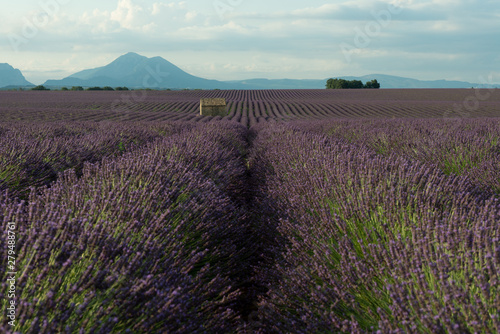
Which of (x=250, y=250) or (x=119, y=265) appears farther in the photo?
(x=250, y=250)

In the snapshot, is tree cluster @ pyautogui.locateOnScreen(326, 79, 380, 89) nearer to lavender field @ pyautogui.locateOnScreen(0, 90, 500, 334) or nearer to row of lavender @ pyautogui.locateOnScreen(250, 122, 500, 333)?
lavender field @ pyautogui.locateOnScreen(0, 90, 500, 334)

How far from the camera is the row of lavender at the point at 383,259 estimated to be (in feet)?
4.59

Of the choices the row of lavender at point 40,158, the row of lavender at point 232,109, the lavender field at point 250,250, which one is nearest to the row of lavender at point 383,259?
the lavender field at point 250,250

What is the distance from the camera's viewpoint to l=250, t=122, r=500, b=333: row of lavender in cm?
140

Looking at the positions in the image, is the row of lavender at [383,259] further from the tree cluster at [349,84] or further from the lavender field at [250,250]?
the tree cluster at [349,84]

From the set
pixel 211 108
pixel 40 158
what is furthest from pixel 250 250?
pixel 211 108

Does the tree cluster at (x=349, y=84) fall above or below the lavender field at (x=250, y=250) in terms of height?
above

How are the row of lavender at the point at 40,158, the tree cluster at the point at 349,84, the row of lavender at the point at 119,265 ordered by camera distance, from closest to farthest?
the row of lavender at the point at 119,265, the row of lavender at the point at 40,158, the tree cluster at the point at 349,84

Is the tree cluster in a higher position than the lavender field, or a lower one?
higher

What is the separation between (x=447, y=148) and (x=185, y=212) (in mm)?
3803

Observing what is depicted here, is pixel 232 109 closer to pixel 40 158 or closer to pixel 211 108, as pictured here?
pixel 211 108

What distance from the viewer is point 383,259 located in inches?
76.6

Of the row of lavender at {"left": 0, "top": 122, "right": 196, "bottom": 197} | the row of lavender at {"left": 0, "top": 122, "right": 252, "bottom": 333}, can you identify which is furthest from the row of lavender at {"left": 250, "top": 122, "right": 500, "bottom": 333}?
the row of lavender at {"left": 0, "top": 122, "right": 196, "bottom": 197}

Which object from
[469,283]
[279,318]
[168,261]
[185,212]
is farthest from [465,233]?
[185,212]
